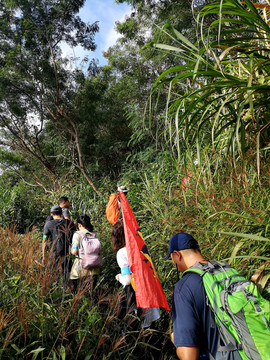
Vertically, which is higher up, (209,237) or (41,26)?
(41,26)

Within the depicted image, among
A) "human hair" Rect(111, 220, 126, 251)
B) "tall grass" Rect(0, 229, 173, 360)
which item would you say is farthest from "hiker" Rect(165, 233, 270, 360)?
"human hair" Rect(111, 220, 126, 251)

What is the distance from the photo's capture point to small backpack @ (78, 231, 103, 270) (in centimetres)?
329

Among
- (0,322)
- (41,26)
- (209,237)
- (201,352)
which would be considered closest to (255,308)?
(201,352)

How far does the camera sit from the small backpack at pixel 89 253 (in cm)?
329

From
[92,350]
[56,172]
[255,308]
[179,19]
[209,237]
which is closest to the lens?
[255,308]

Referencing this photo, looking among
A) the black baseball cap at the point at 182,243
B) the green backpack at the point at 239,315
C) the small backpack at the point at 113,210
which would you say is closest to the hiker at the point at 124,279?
the small backpack at the point at 113,210

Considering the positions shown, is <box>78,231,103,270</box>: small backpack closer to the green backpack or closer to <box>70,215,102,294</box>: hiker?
<box>70,215,102,294</box>: hiker

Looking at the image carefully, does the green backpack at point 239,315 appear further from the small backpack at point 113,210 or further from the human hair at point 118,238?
the small backpack at point 113,210

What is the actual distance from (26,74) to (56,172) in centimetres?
357

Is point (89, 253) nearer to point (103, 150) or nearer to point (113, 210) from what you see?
point (113, 210)

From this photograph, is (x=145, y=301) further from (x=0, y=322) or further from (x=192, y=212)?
(x=192, y=212)

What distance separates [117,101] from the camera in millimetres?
11789

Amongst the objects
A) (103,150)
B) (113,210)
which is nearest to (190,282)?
(113,210)

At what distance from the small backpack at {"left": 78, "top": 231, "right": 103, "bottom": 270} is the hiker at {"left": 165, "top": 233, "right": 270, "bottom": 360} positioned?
70.5 inches
